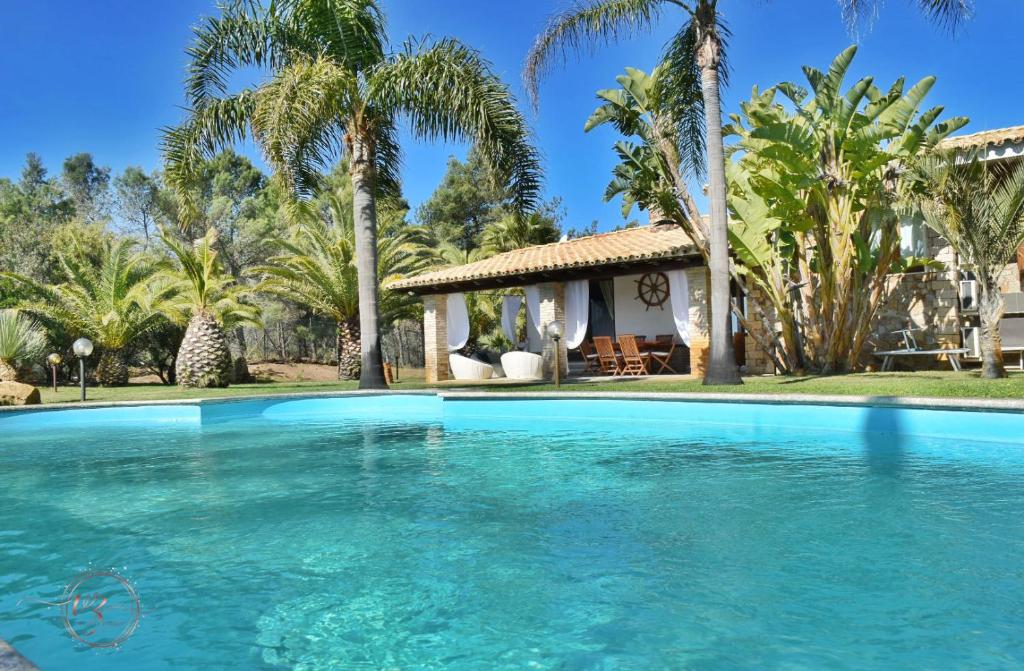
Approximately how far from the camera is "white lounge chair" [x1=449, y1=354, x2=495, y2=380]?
62.2 ft

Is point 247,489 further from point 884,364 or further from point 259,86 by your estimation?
point 884,364

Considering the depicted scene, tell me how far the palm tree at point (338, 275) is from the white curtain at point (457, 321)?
6.76 feet

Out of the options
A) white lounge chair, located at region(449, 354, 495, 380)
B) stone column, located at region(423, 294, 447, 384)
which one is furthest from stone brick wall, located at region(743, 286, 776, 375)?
stone column, located at region(423, 294, 447, 384)

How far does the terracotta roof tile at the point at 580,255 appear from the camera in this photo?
51.0ft

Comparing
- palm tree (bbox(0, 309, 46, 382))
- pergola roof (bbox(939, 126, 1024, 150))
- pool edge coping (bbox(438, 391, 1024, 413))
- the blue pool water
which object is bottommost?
the blue pool water

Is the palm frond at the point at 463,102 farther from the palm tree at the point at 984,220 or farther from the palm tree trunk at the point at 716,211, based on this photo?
the palm tree at the point at 984,220

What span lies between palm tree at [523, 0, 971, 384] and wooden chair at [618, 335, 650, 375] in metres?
3.80

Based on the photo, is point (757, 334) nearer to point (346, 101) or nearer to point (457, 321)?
point (457, 321)

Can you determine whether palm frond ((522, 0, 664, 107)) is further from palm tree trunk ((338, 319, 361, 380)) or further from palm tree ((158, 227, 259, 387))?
palm tree trunk ((338, 319, 361, 380))

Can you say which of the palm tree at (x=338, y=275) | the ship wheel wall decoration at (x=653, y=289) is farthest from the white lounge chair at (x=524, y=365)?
the palm tree at (x=338, y=275)

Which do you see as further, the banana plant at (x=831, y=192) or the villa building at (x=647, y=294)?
the villa building at (x=647, y=294)

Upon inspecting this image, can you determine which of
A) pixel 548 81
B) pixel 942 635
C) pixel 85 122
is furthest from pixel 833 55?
pixel 85 122

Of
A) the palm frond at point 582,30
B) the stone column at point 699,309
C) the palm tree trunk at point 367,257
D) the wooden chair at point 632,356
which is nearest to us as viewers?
the palm frond at point 582,30

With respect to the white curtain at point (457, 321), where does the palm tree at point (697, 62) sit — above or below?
above
